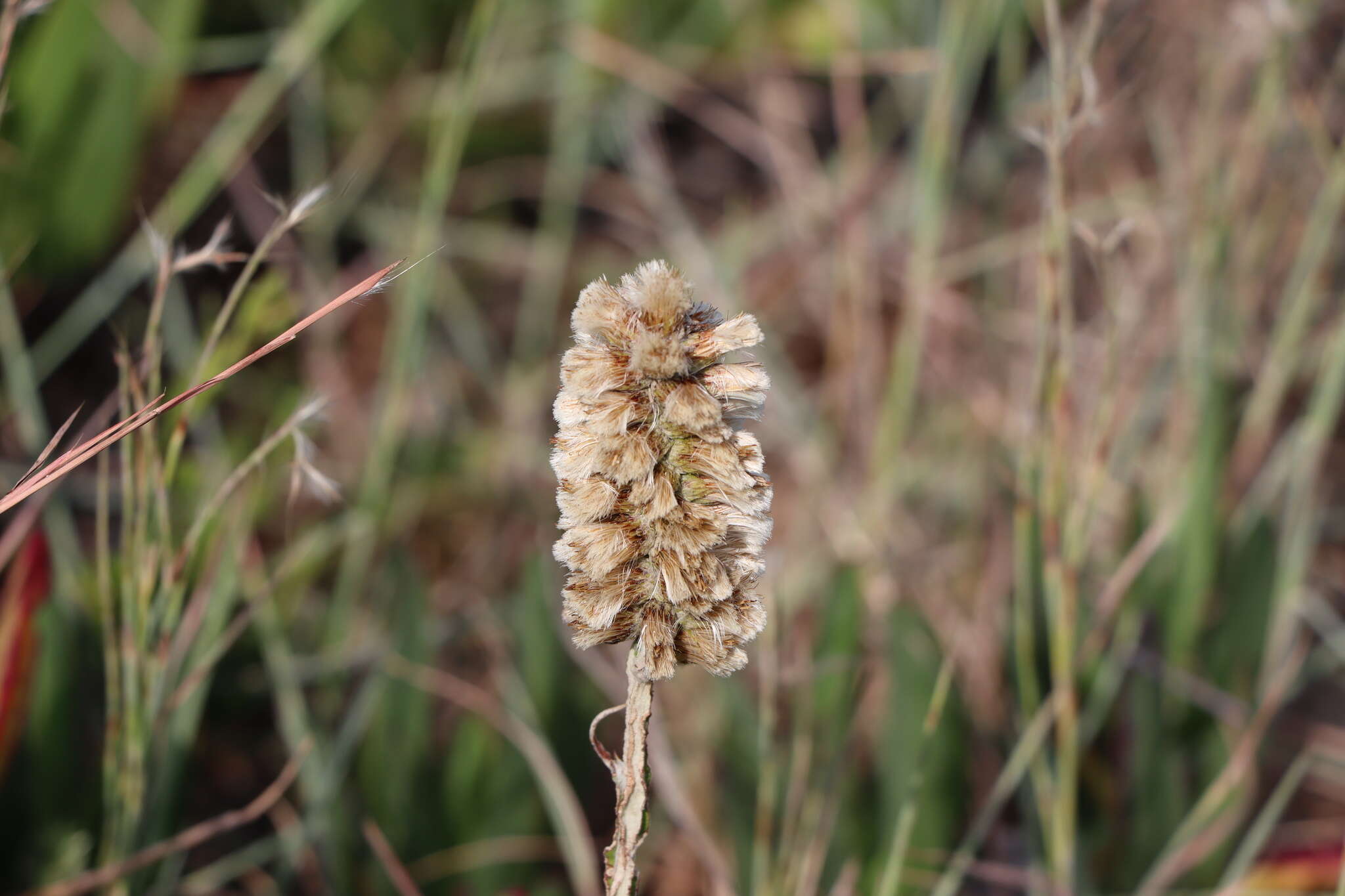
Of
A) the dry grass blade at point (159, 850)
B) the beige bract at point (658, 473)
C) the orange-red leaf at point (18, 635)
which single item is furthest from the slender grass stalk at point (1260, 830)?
the orange-red leaf at point (18, 635)

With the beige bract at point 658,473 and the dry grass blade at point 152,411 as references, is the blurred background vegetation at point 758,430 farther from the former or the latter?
the beige bract at point 658,473

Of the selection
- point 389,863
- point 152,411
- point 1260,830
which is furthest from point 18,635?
point 1260,830

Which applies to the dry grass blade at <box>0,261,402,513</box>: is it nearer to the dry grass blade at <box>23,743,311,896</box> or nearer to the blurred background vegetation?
the blurred background vegetation

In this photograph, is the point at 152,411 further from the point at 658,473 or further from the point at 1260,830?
the point at 1260,830

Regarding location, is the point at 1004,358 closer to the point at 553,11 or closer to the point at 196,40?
the point at 553,11

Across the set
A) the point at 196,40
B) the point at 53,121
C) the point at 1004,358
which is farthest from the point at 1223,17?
the point at 53,121

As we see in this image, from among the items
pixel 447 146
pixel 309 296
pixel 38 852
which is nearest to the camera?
pixel 38 852

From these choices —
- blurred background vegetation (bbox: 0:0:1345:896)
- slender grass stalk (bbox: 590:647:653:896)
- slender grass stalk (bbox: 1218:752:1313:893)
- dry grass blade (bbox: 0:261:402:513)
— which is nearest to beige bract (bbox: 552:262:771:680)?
slender grass stalk (bbox: 590:647:653:896)
